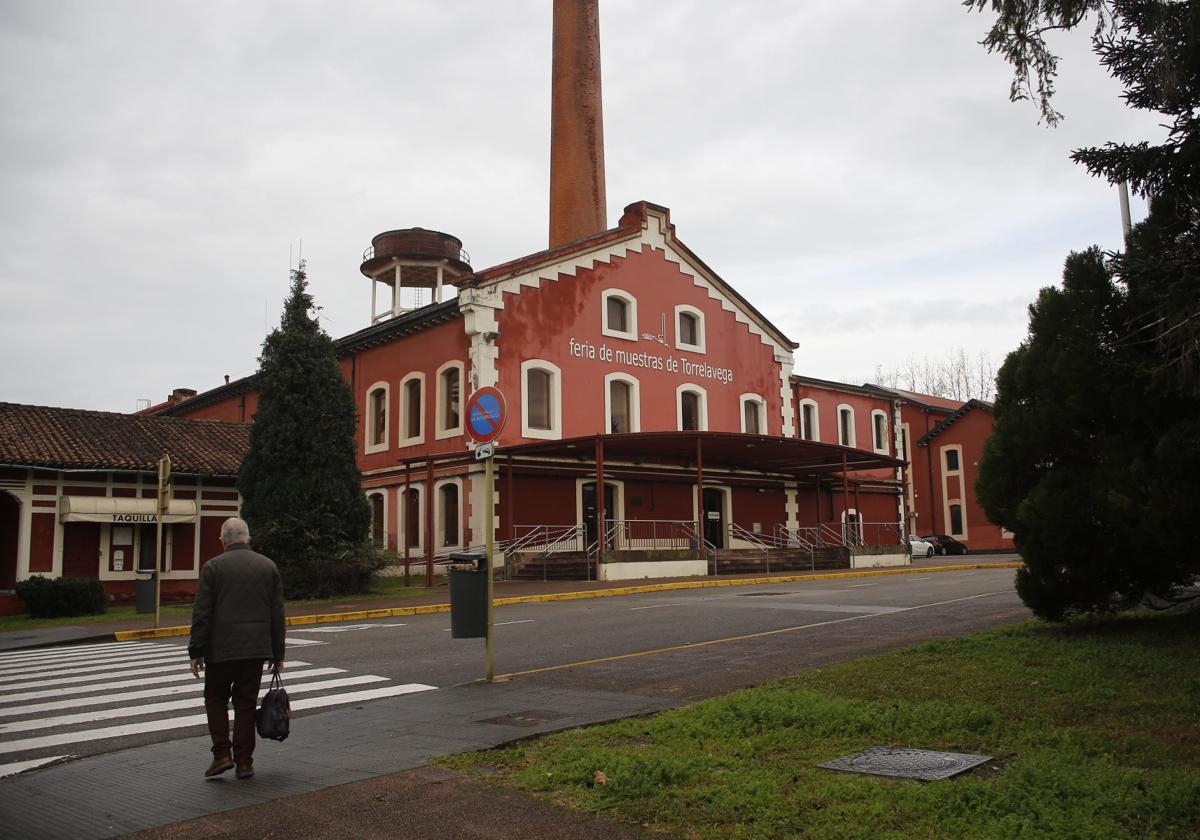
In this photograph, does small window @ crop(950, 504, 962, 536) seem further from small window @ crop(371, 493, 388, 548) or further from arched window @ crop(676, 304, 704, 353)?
small window @ crop(371, 493, 388, 548)

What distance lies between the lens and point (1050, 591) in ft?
33.1

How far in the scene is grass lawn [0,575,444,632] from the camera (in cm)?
1956

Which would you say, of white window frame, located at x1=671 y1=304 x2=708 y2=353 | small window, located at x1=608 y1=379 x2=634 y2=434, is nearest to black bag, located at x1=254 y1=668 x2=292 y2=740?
small window, located at x1=608 y1=379 x2=634 y2=434

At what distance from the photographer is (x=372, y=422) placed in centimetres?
3484

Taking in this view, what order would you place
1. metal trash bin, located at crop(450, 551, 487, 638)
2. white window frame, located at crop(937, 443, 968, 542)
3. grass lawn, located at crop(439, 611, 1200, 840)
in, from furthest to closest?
white window frame, located at crop(937, 443, 968, 542) → metal trash bin, located at crop(450, 551, 487, 638) → grass lawn, located at crop(439, 611, 1200, 840)

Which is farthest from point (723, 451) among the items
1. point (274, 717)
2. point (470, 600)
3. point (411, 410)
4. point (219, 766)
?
point (219, 766)

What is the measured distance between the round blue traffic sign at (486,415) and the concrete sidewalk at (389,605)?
918 cm

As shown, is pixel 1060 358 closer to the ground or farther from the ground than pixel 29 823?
farther from the ground

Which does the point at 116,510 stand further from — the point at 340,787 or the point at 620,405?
the point at 340,787

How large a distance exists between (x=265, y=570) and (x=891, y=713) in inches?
173

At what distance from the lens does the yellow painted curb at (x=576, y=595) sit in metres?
16.6

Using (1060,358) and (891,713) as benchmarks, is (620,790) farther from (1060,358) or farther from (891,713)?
(1060,358)

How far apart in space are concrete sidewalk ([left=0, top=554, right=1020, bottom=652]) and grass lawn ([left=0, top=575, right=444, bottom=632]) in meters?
0.25

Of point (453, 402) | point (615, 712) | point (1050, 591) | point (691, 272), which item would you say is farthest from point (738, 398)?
point (615, 712)
